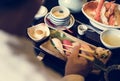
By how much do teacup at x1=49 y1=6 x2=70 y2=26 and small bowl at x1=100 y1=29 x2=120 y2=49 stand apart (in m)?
0.24

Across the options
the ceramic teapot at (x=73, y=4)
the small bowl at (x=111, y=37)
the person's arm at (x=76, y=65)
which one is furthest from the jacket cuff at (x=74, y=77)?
the ceramic teapot at (x=73, y=4)

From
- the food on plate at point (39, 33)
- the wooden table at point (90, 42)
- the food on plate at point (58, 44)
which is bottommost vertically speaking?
the wooden table at point (90, 42)

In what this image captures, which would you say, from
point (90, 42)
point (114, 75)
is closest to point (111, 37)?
point (90, 42)

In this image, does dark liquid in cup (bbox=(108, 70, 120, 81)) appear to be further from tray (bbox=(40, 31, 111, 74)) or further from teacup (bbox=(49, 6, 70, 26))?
teacup (bbox=(49, 6, 70, 26))

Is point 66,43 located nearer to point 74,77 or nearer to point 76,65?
point 76,65

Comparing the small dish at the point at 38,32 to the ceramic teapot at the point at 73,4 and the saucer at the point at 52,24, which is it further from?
the ceramic teapot at the point at 73,4

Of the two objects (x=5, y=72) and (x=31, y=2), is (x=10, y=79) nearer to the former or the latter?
(x=5, y=72)

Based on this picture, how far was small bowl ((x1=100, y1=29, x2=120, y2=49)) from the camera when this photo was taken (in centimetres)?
152

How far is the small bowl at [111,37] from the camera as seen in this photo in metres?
1.52

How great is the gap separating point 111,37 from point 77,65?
0.32 m

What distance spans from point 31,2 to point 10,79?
167mm

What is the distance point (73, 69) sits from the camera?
1364mm

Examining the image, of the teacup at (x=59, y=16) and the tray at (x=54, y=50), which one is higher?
the teacup at (x=59, y=16)

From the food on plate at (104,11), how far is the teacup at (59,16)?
13 centimetres
